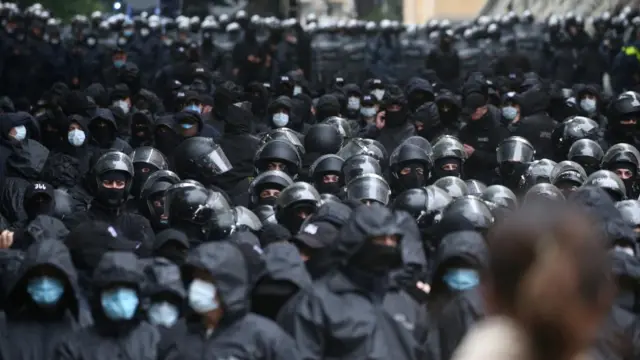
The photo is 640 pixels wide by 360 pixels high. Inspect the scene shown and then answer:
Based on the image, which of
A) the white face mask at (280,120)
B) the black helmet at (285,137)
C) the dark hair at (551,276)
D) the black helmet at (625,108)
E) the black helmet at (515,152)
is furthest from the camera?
the white face mask at (280,120)

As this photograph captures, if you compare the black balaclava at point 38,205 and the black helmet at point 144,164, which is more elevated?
the black balaclava at point 38,205

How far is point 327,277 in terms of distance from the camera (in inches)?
295

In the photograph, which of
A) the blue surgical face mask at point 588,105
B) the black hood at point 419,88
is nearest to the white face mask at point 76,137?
the black hood at point 419,88

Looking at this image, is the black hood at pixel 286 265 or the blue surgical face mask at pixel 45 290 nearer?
the blue surgical face mask at pixel 45 290

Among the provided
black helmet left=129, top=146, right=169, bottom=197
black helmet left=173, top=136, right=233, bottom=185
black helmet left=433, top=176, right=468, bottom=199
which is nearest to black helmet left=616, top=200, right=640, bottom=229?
black helmet left=433, top=176, right=468, bottom=199

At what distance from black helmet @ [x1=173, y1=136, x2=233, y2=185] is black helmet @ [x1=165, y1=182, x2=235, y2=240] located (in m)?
2.22

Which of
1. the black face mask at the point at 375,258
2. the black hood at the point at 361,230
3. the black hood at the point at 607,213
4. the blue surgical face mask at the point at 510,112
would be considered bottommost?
the blue surgical face mask at the point at 510,112

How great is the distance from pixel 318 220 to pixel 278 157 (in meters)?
4.36

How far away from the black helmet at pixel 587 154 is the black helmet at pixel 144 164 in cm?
361

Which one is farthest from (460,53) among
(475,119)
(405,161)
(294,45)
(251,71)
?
(405,161)

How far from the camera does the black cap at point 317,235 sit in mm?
9008

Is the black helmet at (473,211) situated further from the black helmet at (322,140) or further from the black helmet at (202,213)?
the black helmet at (322,140)

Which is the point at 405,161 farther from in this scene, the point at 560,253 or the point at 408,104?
the point at 560,253

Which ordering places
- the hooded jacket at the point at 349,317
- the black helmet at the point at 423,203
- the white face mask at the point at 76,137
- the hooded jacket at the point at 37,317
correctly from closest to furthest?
1. the hooded jacket at the point at 349,317
2. the hooded jacket at the point at 37,317
3. the black helmet at the point at 423,203
4. the white face mask at the point at 76,137
